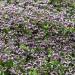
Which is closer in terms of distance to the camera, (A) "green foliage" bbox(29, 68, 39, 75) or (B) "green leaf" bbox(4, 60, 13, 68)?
(A) "green foliage" bbox(29, 68, 39, 75)

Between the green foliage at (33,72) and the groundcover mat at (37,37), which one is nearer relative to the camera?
the green foliage at (33,72)

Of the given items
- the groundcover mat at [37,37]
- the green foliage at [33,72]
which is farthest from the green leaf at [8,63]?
the green foliage at [33,72]

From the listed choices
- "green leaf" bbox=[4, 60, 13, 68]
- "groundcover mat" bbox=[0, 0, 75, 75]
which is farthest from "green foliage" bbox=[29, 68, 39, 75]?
"green leaf" bbox=[4, 60, 13, 68]

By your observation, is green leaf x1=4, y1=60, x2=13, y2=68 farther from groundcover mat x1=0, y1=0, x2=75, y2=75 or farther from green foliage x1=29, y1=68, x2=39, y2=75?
green foliage x1=29, y1=68, x2=39, y2=75

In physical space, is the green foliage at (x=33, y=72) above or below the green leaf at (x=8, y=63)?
below

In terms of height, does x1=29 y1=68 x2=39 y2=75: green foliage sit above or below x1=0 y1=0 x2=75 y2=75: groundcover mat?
below

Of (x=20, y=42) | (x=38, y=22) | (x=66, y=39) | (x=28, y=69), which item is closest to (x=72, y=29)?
(x=66, y=39)

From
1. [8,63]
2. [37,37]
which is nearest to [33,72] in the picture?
[8,63]

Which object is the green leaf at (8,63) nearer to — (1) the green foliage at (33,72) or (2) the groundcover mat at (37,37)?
(2) the groundcover mat at (37,37)
